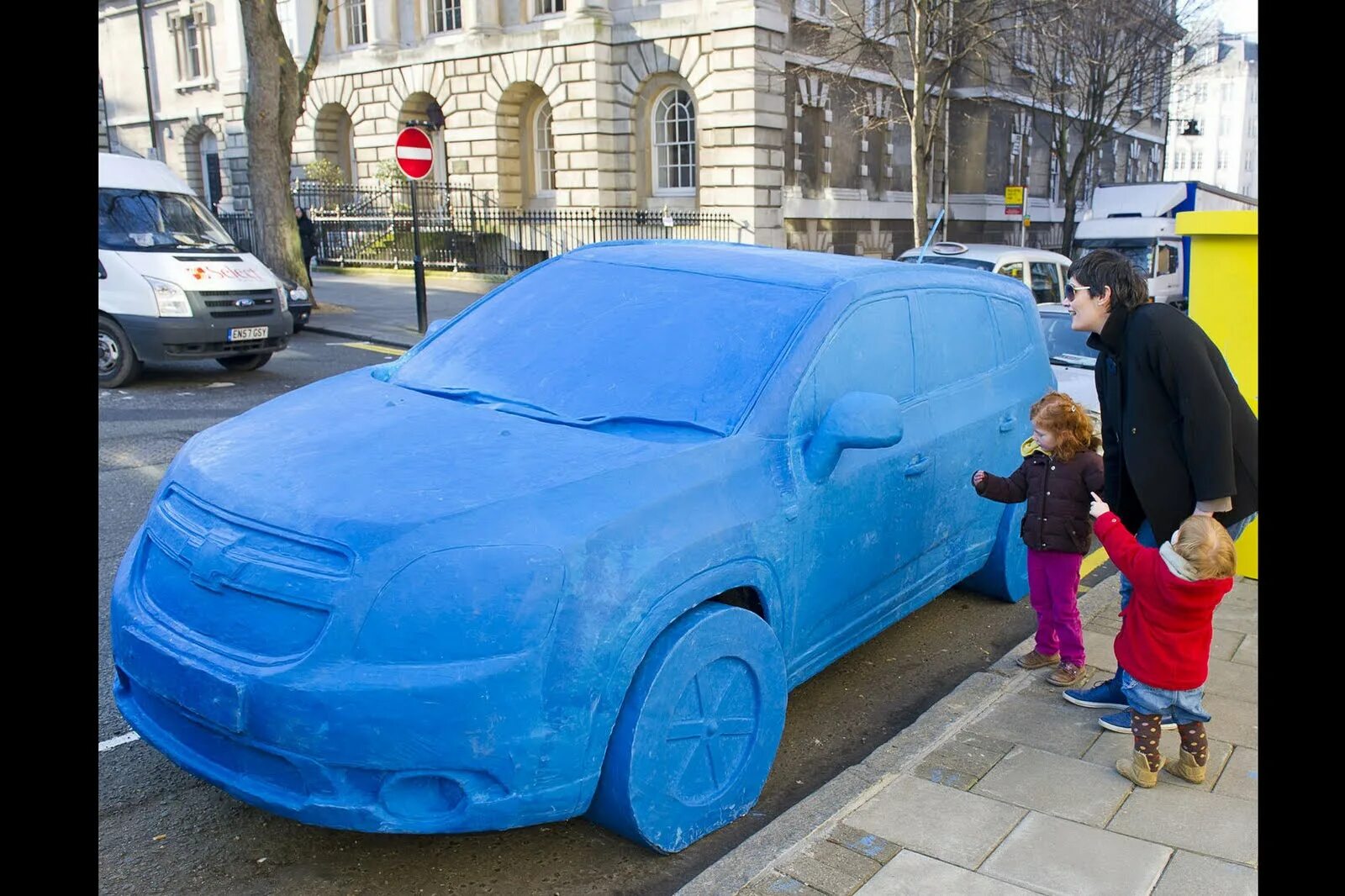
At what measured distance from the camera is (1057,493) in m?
4.51

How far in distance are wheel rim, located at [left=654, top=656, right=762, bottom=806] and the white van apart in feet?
31.1

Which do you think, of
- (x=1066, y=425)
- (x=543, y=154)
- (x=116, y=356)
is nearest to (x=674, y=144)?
(x=543, y=154)

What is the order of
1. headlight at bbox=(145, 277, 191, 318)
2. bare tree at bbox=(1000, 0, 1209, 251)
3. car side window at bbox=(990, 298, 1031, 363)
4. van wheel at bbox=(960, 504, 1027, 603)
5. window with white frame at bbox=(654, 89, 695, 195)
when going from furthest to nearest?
bare tree at bbox=(1000, 0, 1209, 251) → window with white frame at bbox=(654, 89, 695, 195) → headlight at bbox=(145, 277, 191, 318) → van wheel at bbox=(960, 504, 1027, 603) → car side window at bbox=(990, 298, 1031, 363)

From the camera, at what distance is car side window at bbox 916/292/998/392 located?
468 cm

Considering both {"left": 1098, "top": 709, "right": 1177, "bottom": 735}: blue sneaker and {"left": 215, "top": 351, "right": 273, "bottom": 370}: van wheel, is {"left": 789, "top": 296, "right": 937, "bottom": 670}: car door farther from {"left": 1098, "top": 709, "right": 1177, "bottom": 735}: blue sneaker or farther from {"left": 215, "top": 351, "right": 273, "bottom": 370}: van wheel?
{"left": 215, "top": 351, "right": 273, "bottom": 370}: van wheel

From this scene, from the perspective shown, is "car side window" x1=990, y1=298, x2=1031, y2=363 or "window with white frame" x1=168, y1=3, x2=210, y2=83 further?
"window with white frame" x1=168, y1=3, x2=210, y2=83

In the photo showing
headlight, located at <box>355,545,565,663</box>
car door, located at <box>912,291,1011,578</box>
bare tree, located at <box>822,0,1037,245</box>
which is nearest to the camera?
headlight, located at <box>355,545,565,663</box>

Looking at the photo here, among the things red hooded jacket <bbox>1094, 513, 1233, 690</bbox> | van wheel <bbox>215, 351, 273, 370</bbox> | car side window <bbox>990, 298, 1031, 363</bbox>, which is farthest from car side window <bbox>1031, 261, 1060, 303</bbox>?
red hooded jacket <bbox>1094, 513, 1233, 690</bbox>

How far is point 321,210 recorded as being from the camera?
29.6 metres

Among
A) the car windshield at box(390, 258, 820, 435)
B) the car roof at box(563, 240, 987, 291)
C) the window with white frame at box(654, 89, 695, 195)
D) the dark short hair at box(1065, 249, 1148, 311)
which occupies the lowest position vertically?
the car windshield at box(390, 258, 820, 435)

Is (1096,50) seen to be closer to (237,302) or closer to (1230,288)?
(237,302)

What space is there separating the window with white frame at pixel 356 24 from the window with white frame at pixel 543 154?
7.25 meters
